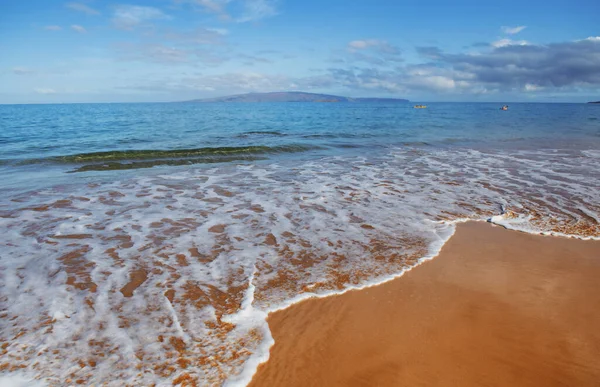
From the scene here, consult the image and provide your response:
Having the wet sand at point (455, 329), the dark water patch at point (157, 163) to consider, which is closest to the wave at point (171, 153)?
the dark water patch at point (157, 163)

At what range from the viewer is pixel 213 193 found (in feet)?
29.8

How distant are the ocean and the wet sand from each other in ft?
1.02

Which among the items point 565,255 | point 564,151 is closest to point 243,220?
point 565,255

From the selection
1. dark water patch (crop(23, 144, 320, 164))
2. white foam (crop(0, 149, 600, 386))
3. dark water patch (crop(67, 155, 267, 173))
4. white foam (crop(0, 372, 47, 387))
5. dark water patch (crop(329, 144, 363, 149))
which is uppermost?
dark water patch (crop(329, 144, 363, 149))

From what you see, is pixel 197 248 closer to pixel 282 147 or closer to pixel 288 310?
pixel 288 310

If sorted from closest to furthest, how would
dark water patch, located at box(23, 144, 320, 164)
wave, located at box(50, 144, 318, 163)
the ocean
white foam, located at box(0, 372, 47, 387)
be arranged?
white foam, located at box(0, 372, 47, 387) → the ocean → dark water patch, located at box(23, 144, 320, 164) → wave, located at box(50, 144, 318, 163)

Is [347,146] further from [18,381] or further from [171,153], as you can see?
[18,381]

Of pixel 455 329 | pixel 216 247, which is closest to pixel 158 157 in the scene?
pixel 216 247

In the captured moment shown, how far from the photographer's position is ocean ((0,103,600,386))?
3.21 meters

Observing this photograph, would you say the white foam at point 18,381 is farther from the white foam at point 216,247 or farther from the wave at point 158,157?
the wave at point 158,157

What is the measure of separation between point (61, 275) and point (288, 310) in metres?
3.15

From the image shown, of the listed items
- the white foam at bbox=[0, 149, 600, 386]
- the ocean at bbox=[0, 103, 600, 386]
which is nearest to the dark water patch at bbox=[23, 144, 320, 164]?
the ocean at bbox=[0, 103, 600, 386]

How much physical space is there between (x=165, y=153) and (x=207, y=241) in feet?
37.9

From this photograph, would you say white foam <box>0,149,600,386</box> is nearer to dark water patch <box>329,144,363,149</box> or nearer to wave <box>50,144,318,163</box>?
wave <box>50,144,318,163</box>
